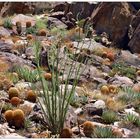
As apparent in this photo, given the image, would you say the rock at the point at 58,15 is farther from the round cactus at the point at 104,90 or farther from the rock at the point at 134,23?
the round cactus at the point at 104,90

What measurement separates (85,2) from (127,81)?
744cm

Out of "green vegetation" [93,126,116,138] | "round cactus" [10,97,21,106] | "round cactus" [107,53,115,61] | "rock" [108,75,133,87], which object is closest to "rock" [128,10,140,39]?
"round cactus" [107,53,115,61]

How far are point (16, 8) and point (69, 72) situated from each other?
14.7 m

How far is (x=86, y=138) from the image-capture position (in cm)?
865

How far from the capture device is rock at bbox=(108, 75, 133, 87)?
13321mm

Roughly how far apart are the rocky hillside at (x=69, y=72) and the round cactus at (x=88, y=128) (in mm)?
18

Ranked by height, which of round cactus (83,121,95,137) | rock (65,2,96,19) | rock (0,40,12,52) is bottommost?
rock (0,40,12,52)

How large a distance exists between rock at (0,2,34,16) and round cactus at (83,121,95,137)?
1405 centimetres

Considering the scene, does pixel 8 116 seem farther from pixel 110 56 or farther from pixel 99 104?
pixel 110 56

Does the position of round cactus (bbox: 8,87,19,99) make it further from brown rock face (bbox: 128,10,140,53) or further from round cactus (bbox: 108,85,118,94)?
brown rock face (bbox: 128,10,140,53)

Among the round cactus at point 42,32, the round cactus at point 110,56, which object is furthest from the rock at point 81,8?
the round cactus at point 110,56

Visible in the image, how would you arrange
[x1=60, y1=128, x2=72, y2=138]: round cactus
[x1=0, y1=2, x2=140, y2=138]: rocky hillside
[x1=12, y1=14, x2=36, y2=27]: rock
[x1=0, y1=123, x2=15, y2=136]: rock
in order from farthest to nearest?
[x1=12, y1=14, x2=36, y2=27]: rock
[x1=0, y1=2, x2=140, y2=138]: rocky hillside
[x1=60, y1=128, x2=72, y2=138]: round cactus
[x1=0, y1=123, x2=15, y2=136]: rock

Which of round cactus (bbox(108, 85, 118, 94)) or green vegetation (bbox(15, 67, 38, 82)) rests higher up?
green vegetation (bbox(15, 67, 38, 82))

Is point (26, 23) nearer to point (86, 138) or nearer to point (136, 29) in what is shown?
point (136, 29)
